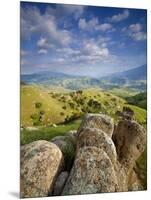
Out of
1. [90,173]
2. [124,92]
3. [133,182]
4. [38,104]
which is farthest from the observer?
[124,92]

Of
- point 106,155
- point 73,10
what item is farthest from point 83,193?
point 73,10

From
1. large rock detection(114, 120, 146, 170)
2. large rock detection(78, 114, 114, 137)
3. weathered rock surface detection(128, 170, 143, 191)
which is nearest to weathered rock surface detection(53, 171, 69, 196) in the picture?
large rock detection(78, 114, 114, 137)

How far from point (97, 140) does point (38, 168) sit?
71cm

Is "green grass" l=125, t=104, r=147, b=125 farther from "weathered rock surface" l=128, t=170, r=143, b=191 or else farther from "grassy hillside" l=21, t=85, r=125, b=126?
"weathered rock surface" l=128, t=170, r=143, b=191

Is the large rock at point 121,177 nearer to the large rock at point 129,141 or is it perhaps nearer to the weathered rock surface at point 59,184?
the large rock at point 129,141

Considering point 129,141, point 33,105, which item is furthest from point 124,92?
point 33,105

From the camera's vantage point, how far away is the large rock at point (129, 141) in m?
5.67

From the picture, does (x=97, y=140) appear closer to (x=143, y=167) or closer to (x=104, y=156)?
(x=104, y=156)

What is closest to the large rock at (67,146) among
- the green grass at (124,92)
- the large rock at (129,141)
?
the large rock at (129,141)

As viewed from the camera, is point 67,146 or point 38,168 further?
point 67,146

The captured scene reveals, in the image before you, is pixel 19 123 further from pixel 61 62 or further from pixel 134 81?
pixel 134 81

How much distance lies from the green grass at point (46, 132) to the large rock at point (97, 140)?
0.49 ft

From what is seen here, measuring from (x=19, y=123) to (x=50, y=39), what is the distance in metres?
0.94

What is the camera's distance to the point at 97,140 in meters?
5.41
